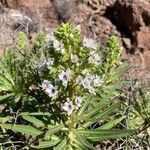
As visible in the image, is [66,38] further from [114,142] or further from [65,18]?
[65,18]

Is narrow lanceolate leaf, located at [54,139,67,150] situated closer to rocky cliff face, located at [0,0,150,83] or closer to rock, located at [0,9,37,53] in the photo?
rocky cliff face, located at [0,0,150,83]

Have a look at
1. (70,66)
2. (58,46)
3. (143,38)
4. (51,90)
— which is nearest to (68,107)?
(51,90)

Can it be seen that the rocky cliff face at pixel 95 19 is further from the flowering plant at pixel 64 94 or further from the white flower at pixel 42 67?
the white flower at pixel 42 67

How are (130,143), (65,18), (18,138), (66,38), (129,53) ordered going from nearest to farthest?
1. (66,38)
2. (130,143)
3. (18,138)
4. (129,53)
5. (65,18)

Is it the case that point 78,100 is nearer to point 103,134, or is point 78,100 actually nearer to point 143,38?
point 103,134

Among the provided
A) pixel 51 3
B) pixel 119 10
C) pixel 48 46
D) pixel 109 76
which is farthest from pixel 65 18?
pixel 48 46

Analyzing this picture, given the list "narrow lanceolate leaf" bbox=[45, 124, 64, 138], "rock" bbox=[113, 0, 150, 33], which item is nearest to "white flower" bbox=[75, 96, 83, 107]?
"narrow lanceolate leaf" bbox=[45, 124, 64, 138]
